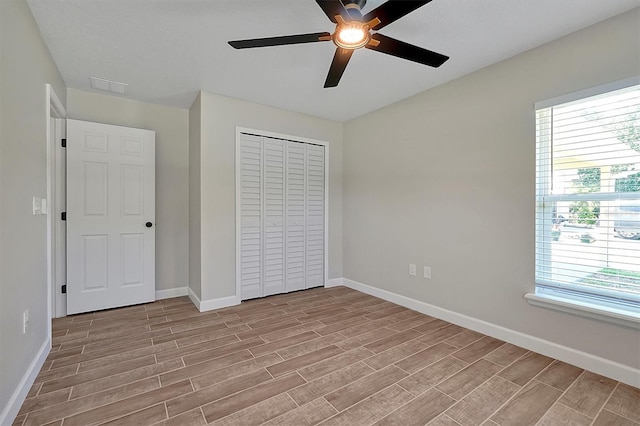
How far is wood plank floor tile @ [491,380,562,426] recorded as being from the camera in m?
1.60

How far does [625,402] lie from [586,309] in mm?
555

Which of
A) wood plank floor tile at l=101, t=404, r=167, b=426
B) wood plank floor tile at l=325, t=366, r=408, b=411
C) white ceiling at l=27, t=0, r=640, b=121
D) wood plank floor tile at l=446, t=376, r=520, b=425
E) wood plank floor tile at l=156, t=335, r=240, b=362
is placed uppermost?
white ceiling at l=27, t=0, r=640, b=121

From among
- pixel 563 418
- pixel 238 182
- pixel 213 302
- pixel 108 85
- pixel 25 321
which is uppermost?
pixel 108 85

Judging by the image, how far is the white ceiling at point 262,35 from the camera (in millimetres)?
1897

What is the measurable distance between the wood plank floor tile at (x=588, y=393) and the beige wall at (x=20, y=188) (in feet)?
10.3

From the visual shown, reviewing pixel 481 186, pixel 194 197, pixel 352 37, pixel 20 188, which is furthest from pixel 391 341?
pixel 20 188

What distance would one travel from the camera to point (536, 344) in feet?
7.62

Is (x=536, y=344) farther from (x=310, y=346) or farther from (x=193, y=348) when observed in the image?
(x=193, y=348)

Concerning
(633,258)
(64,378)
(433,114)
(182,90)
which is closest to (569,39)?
(433,114)

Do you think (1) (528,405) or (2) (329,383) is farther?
(2) (329,383)

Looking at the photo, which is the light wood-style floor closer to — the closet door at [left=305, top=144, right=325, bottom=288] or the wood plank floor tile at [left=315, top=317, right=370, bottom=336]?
the wood plank floor tile at [left=315, top=317, right=370, bottom=336]

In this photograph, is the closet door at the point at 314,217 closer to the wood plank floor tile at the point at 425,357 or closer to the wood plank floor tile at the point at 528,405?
the wood plank floor tile at the point at 425,357

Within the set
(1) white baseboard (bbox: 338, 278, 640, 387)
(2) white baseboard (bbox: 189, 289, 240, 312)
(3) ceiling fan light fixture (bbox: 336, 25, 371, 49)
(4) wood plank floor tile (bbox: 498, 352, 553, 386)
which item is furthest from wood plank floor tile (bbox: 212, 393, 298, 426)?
(3) ceiling fan light fixture (bbox: 336, 25, 371, 49)

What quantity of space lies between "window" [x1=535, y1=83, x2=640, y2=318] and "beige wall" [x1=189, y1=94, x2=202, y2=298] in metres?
3.34
